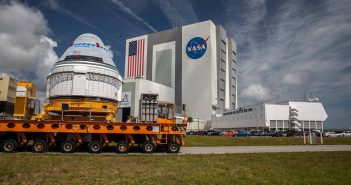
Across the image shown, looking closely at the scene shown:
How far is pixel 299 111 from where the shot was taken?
97312 mm

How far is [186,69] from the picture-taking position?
354 ft

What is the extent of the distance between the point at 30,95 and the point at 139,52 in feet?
347

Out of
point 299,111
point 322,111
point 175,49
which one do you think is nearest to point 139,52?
point 175,49

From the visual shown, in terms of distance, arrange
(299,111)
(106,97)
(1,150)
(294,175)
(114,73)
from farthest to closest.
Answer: (299,111) → (114,73) → (106,97) → (1,150) → (294,175)

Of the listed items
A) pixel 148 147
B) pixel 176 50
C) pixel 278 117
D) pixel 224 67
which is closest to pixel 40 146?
pixel 148 147

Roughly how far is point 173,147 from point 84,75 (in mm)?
8054

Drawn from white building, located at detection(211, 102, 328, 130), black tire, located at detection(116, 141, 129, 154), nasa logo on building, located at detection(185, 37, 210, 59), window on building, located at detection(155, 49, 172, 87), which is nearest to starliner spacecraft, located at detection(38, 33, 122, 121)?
black tire, located at detection(116, 141, 129, 154)

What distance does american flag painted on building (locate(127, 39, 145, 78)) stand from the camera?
123 meters

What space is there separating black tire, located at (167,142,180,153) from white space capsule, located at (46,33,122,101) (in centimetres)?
557

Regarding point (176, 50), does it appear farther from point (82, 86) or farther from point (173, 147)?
point (173, 147)

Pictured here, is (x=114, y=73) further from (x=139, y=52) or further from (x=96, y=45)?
(x=139, y=52)

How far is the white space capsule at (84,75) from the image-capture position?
18.7 meters

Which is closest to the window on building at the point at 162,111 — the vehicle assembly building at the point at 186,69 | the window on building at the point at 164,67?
the vehicle assembly building at the point at 186,69

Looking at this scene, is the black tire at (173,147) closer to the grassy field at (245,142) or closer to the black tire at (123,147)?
the black tire at (123,147)
